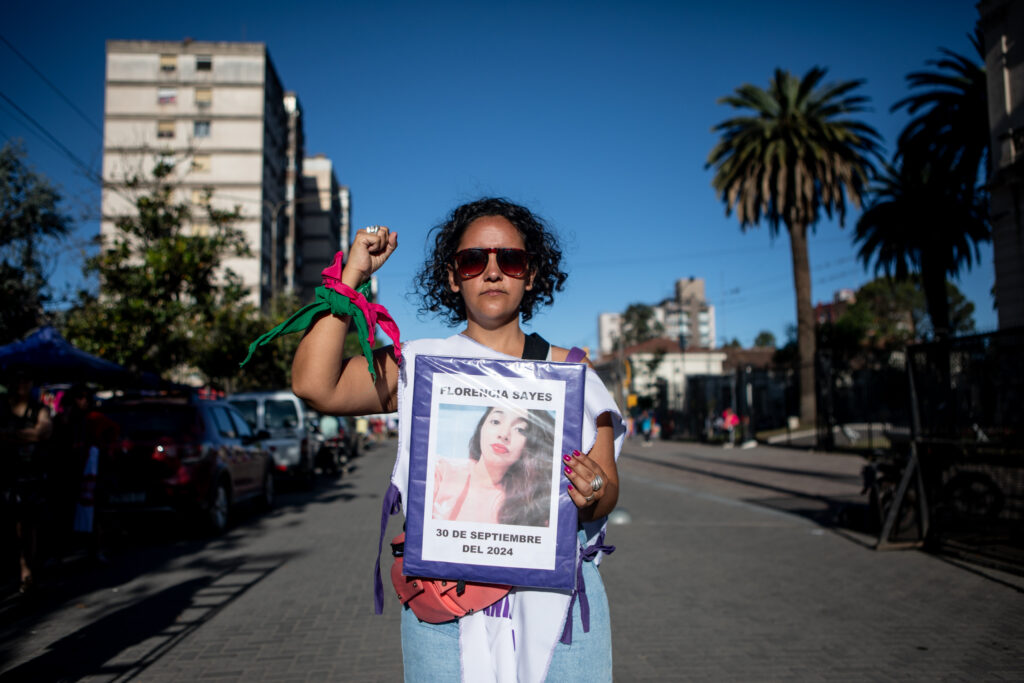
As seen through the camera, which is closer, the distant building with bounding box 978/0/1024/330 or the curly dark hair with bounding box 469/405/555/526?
the curly dark hair with bounding box 469/405/555/526

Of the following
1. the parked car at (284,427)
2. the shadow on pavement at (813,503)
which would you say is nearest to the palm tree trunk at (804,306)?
the shadow on pavement at (813,503)

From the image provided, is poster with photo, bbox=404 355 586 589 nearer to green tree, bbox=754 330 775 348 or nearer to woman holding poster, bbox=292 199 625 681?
woman holding poster, bbox=292 199 625 681

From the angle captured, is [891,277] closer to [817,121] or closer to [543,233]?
[817,121]

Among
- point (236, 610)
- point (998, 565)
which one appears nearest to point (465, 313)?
point (236, 610)

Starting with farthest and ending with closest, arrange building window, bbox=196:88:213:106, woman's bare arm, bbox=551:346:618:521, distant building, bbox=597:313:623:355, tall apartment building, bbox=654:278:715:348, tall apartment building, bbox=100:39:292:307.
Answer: distant building, bbox=597:313:623:355, tall apartment building, bbox=654:278:715:348, building window, bbox=196:88:213:106, tall apartment building, bbox=100:39:292:307, woman's bare arm, bbox=551:346:618:521

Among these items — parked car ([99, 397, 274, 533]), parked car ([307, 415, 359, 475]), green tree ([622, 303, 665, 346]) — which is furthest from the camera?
green tree ([622, 303, 665, 346])

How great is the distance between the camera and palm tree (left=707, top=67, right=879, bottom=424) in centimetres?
2833

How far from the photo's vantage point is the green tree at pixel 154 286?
46.8ft

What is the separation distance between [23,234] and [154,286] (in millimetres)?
6116

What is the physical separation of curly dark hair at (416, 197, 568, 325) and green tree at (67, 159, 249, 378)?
42.6ft

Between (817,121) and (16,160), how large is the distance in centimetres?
2531

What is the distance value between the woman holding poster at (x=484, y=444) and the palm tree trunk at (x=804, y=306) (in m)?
29.0

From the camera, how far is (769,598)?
6387 millimetres

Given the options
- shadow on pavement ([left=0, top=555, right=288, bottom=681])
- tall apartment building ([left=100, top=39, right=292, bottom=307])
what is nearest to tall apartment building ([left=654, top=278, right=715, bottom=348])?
tall apartment building ([left=100, top=39, right=292, bottom=307])
